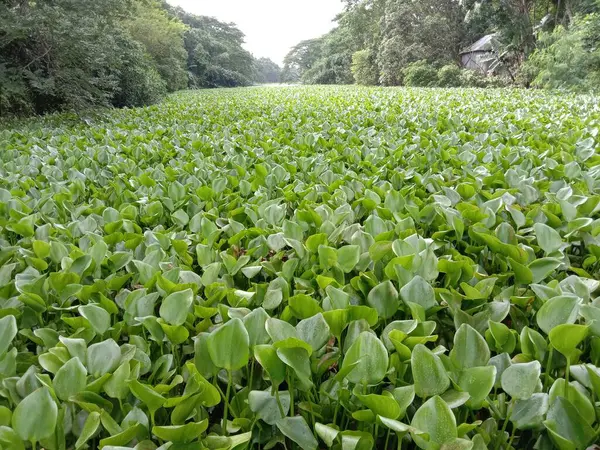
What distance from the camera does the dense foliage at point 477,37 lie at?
573 inches

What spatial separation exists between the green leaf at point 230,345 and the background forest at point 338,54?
8.05m

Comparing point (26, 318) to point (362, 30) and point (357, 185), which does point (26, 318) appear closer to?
point (357, 185)

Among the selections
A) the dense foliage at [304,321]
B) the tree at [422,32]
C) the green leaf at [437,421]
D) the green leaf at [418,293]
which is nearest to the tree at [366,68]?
the tree at [422,32]

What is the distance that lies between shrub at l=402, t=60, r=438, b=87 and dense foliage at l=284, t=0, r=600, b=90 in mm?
1750

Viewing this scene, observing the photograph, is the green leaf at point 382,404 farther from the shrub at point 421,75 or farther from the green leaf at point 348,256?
the shrub at point 421,75

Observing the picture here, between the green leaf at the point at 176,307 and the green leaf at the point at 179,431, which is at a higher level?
the green leaf at the point at 176,307

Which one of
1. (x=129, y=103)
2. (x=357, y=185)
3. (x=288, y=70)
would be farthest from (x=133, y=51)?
(x=288, y=70)

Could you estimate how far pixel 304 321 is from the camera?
3.10ft

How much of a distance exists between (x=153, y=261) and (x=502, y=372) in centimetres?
102

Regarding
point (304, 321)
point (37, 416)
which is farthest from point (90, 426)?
point (304, 321)

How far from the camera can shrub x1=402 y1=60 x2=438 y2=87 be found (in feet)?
92.3

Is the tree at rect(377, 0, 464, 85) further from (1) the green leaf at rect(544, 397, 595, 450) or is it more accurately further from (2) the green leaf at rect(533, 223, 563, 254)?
(1) the green leaf at rect(544, 397, 595, 450)

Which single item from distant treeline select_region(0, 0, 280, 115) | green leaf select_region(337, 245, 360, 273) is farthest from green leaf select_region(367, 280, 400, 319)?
distant treeline select_region(0, 0, 280, 115)

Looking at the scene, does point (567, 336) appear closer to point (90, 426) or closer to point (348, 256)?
point (348, 256)
